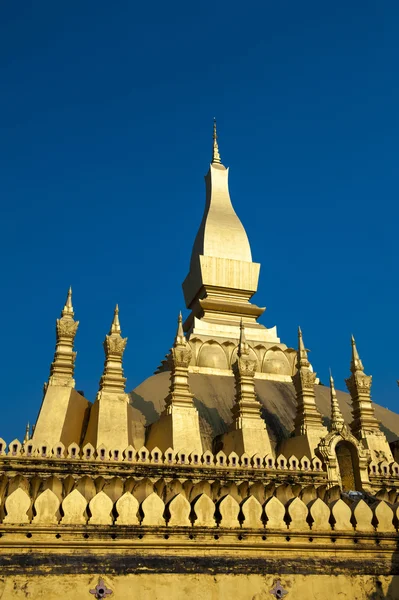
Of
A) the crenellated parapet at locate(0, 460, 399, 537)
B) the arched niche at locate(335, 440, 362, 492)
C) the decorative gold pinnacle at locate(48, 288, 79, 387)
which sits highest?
the decorative gold pinnacle at locate(48, 288, 79, 387)

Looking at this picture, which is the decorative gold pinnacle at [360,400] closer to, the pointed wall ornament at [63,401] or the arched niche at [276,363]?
the arched niche at [276,363]

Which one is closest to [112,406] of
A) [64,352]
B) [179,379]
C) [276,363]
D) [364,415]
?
[179,379]

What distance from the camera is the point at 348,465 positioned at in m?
17.5

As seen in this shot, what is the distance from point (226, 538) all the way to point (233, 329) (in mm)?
18388

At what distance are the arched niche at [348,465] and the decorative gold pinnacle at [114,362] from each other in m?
6.47

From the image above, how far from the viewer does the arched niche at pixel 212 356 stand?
24656mm

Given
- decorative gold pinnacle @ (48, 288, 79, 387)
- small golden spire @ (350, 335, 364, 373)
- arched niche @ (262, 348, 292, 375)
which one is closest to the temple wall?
decorative gold pinnacle @ (48, 288, 79, 387)

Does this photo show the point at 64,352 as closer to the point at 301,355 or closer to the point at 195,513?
the point at 301,355

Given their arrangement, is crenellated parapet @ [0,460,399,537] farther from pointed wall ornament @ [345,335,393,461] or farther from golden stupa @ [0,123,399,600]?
pointed wall ornament @ [345,335,393,461]

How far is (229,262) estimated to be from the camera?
30156 millimetres

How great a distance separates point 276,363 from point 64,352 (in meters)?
10.8

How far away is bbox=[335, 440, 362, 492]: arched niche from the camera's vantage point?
17141mm

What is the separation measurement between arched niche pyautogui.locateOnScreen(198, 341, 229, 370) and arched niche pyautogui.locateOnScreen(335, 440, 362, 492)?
802 centimetres

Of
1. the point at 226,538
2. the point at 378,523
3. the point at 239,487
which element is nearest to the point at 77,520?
the point at 226,538
